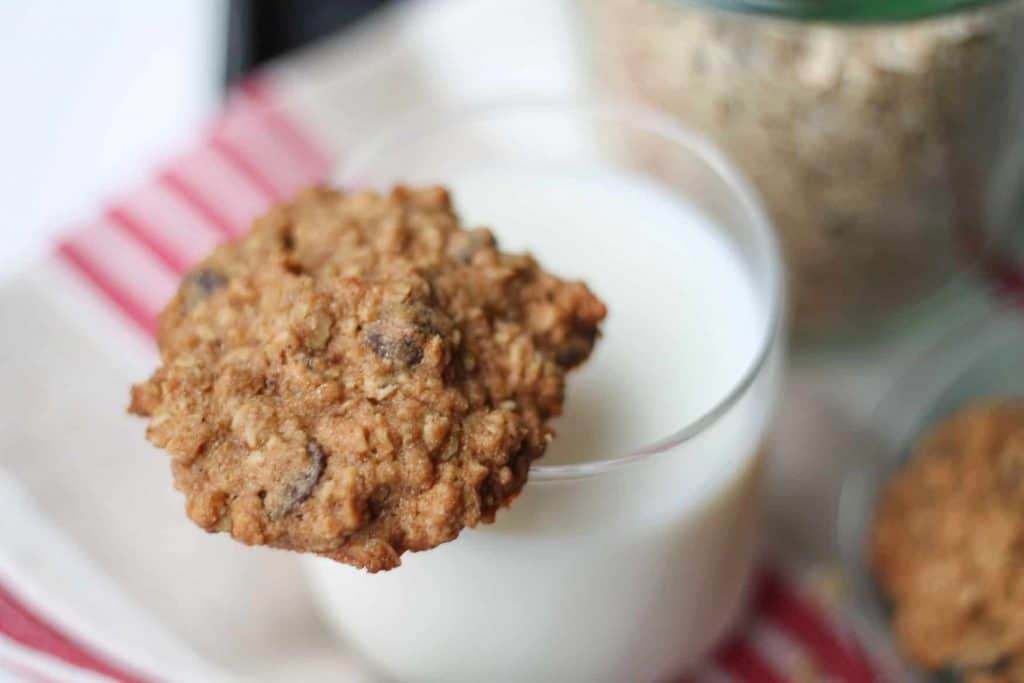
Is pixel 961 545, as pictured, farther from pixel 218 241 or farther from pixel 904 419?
pixel 218 241

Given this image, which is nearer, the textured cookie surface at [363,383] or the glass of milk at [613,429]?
the textured cookie surface at [363,383]

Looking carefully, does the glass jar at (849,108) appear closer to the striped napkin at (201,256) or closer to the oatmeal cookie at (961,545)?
the oatmeal cookie at (961,545)

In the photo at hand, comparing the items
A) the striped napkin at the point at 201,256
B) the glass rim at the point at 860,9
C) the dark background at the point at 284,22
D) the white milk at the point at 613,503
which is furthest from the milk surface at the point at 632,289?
the dark background at the point at 284,22

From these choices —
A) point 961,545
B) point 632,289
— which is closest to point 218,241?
point 632,289

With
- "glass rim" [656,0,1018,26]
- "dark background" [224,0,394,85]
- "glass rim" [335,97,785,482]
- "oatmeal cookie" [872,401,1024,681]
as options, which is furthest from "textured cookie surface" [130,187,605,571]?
Result: "dark background" [224,0,394,85]

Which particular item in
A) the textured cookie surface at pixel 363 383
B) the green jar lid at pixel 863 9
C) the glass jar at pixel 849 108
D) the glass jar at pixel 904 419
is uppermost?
the textured cookie surface at pixel 363 383

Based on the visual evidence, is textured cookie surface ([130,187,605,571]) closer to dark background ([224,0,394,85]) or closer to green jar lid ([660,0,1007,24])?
green jar lid ([660,0,1007,24])
